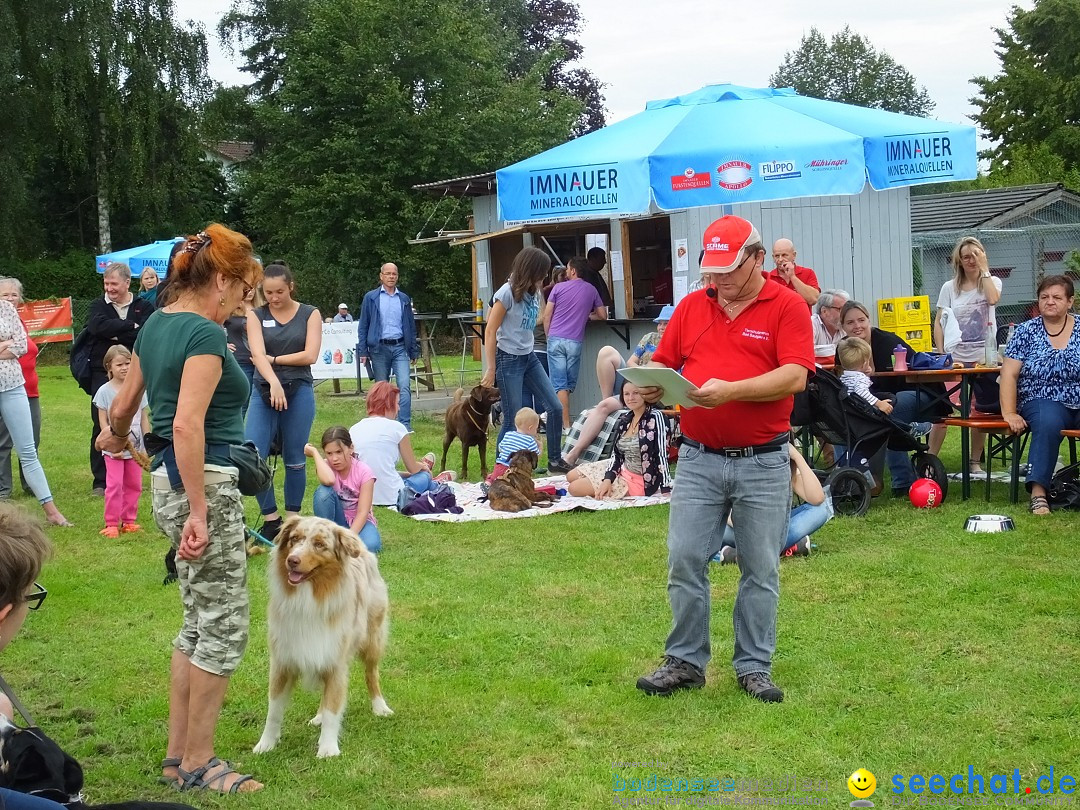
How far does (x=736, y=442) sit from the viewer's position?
Result: 469cm

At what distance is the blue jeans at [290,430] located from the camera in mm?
7797

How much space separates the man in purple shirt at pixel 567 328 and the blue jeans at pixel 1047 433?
528 centimetres

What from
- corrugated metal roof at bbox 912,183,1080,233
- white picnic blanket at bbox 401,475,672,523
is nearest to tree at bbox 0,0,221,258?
corrugated metal roof at bbox 912,183,1080,233

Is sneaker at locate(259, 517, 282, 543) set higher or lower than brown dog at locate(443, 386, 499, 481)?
lower

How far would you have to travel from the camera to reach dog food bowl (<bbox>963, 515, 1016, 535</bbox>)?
779 cm

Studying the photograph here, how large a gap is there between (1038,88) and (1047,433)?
35364mm

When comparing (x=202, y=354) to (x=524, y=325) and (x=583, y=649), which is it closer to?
(x=583, y=649)

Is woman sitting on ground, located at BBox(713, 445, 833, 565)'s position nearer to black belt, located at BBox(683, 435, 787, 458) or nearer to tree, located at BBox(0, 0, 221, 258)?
black belt, located at BBox(683, 435, 787, 458)

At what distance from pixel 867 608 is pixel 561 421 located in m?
5.60

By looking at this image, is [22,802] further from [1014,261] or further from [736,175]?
[1014,261]

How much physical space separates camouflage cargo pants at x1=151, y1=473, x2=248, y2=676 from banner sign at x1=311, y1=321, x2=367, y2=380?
14.9 metres

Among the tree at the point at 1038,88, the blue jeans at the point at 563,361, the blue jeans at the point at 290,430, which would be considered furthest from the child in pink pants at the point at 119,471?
the tree at the point at 1038,88

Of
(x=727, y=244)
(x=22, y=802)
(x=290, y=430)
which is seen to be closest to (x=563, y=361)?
(x=290, y=430)

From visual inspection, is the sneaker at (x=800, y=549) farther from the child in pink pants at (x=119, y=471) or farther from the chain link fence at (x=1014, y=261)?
the chain link fence at (x=1014, y=261)
